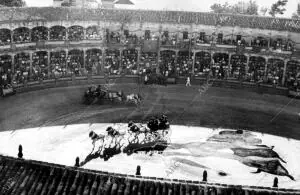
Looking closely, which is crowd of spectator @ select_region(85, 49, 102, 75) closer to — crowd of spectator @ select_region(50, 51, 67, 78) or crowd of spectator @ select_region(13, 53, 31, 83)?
crowd of spectator @ select_region(50, 51, 67, 78)

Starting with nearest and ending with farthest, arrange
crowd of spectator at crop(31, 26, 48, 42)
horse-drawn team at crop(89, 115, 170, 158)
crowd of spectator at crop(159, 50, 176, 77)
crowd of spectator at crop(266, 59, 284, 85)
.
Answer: horse-drawn team at crop(89, 115, 170, 158) → crowd of spectator at crop(31, 26, 48, 42) → crowd of spectator at crop(266, 59, 284, 85) → crowd of spectator at crop(159, 50, 176, 77)

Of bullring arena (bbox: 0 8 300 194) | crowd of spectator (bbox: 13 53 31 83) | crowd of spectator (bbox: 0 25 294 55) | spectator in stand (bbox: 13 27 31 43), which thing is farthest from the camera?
crowd of spectator (bbox: 0 25 294 55)

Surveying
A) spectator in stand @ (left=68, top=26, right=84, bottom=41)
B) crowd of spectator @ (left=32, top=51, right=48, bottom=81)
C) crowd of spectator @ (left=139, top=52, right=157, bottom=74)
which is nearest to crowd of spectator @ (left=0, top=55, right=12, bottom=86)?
crowd of spectator @ (left=32, top=51, right=48, bottom=81)

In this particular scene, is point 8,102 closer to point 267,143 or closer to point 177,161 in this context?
point 177,161

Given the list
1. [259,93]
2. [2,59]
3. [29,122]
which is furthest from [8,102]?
[259,93]

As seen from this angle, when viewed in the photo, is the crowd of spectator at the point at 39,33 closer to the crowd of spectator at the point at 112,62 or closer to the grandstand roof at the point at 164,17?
the grandstand roof at the point at 164,17

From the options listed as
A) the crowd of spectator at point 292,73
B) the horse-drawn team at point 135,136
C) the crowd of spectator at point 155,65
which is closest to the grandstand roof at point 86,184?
the horse-drawn team at point 135,136

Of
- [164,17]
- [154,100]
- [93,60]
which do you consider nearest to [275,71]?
[164,17]
